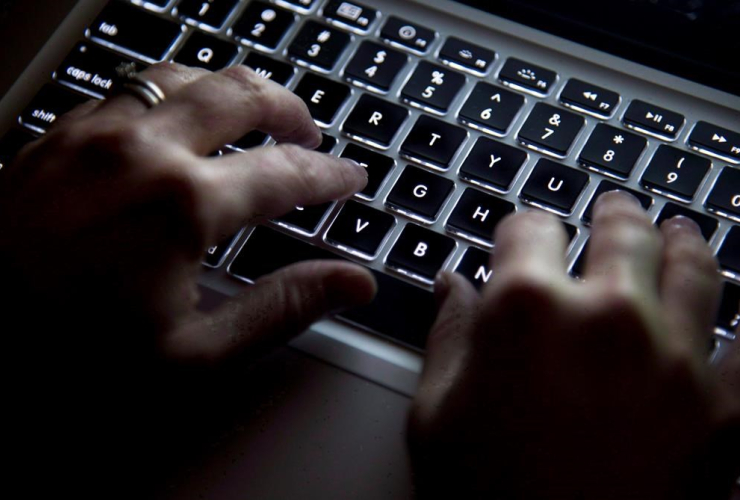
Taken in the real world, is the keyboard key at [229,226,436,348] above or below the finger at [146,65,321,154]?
below

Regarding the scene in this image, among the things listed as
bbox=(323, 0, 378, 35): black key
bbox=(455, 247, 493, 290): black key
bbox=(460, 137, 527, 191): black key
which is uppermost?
bbox=(323, 0, 378, 35): black key

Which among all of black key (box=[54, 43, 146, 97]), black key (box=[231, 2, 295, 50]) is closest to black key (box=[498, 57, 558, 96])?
black key (box=[231, 2, 295, 50])

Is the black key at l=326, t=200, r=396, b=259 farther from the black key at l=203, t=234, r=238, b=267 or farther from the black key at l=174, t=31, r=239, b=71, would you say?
the black key at l=174, t=31, r=239, b=71

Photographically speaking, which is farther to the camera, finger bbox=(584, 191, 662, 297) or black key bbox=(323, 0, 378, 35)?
black key bbox=(323, 0, 378, 35)

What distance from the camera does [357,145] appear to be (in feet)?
2.14

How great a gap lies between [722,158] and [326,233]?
34 centimetres

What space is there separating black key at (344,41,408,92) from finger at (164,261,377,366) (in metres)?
0.19

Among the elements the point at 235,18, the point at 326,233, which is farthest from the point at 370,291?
the point at 235,18

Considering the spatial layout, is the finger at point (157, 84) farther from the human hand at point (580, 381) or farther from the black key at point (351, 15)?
the human hand at point (580, 381)

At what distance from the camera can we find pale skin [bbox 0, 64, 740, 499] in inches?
20.6

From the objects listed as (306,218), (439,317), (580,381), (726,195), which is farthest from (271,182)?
(726,195)

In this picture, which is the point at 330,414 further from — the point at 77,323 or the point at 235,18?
the point at 235,18

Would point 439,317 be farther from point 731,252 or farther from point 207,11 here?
point 207,11

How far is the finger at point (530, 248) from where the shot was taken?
57 centimetres
